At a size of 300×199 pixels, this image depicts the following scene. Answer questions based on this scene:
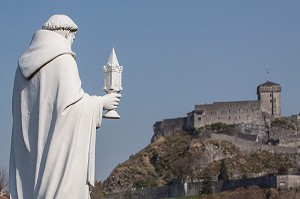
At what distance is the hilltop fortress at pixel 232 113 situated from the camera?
10794 centimetres

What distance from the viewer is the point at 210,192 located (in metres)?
81.8

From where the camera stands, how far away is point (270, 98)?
111062mm

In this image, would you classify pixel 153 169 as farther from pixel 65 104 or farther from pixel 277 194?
pixel 65 104

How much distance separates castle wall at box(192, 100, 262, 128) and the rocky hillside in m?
1.55

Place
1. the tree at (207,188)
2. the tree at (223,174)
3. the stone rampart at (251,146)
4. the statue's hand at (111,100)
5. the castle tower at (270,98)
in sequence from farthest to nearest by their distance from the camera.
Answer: the castle tower at (270,98) < the stone rampart at (251,146) < the tree at (223,174) < the tree at (207,188) < the statue's hand at (111,100)

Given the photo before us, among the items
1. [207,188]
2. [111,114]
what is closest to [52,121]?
[111,114]

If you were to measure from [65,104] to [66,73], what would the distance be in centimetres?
26

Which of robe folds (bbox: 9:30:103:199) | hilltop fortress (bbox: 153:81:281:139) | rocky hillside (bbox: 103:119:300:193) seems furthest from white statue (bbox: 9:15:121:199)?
hilltop fortress (bbox: 153:81:281:139)

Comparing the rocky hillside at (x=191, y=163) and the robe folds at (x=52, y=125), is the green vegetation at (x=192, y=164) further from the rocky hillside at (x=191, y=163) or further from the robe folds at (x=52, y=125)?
the robe folds at (x=52, y=125)

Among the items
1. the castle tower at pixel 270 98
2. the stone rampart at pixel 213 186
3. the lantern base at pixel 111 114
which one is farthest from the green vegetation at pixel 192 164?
the lantern base at pixel 111 114

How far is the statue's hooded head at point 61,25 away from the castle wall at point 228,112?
9980 centimetres

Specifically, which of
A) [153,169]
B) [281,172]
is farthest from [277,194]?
[153,169]

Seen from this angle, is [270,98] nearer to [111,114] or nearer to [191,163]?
[191,163]

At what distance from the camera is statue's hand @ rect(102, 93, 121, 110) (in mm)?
7906
